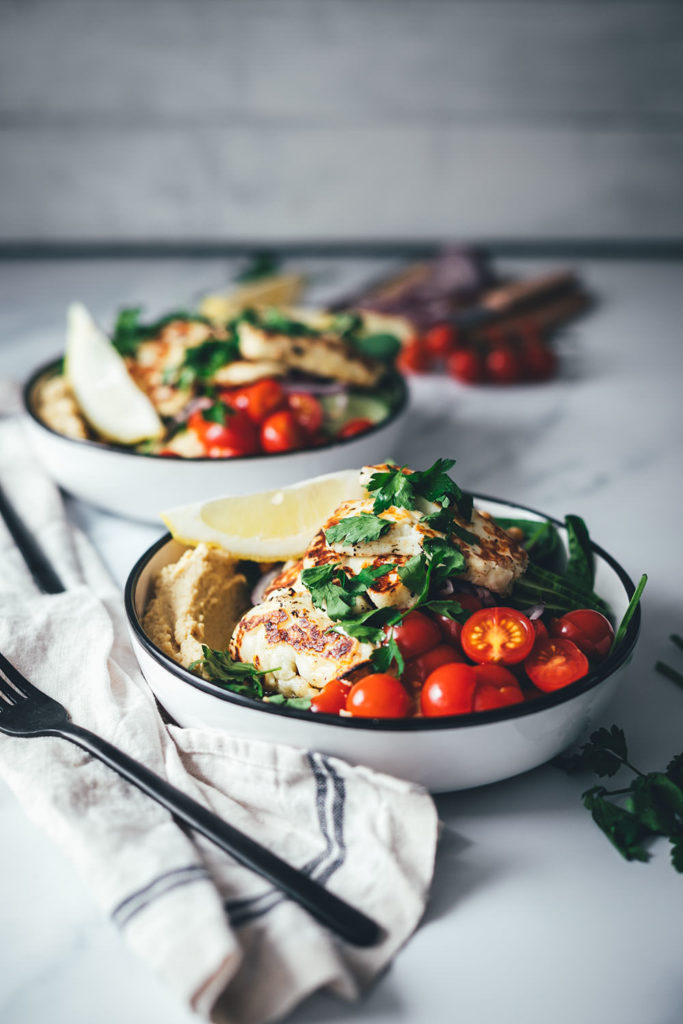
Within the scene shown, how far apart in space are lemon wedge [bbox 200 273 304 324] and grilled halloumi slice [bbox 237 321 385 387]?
860mm

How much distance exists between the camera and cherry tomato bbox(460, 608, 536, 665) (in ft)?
4.37

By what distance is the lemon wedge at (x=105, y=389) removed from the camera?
7.94ft

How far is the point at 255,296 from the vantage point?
384 cm

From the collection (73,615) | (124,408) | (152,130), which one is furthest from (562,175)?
(73,615)

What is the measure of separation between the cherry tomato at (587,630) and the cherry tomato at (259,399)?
3.67 feet

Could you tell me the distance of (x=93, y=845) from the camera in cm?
117

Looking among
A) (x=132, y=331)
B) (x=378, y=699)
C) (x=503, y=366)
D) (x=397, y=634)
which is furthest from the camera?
(x=503, y=366)

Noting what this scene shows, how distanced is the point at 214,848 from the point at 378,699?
0.98ft

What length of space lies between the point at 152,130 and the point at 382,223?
1.33m

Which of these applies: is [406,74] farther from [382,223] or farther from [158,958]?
[158,958]

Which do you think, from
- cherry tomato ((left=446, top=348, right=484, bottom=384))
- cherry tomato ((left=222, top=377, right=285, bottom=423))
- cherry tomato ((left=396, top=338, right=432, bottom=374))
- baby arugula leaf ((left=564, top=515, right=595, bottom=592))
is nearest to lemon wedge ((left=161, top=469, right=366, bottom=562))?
baby arugula leaf ((left=564, top=515, right=595, bottom=592))

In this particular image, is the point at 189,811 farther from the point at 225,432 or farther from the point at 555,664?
the point at 225,432

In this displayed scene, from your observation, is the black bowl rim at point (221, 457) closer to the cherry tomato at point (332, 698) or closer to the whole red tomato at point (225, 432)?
the whole red tomato at point (225, 432)

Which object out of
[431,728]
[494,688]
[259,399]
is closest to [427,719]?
[431,728]
